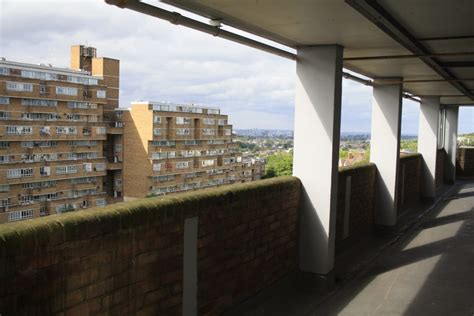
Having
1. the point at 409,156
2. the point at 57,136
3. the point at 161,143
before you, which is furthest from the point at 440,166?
the point at 57,136

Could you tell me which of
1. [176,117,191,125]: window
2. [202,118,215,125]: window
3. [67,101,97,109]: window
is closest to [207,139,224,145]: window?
[202,118,215,125]: window

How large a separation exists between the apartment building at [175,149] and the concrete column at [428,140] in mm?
6949

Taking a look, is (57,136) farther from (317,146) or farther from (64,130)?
(317,146)

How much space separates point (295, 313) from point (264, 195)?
137 cm

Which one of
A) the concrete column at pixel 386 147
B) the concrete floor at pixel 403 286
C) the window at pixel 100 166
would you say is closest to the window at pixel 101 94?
the window at pixel 100 166

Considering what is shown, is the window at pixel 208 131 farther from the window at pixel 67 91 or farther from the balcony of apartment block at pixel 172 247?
the balcony of apartment block at pixel 172 247

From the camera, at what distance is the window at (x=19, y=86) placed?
206 inches

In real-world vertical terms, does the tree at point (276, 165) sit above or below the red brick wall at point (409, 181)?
above

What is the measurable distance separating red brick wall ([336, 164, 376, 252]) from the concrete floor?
1.55 feet

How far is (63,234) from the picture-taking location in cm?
282

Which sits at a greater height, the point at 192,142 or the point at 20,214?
the point at 192,142

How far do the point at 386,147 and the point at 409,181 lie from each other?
317 cm

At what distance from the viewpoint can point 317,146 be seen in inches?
239

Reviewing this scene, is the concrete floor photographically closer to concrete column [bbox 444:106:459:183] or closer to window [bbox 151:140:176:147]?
window [bbox 151:140:176:147]
